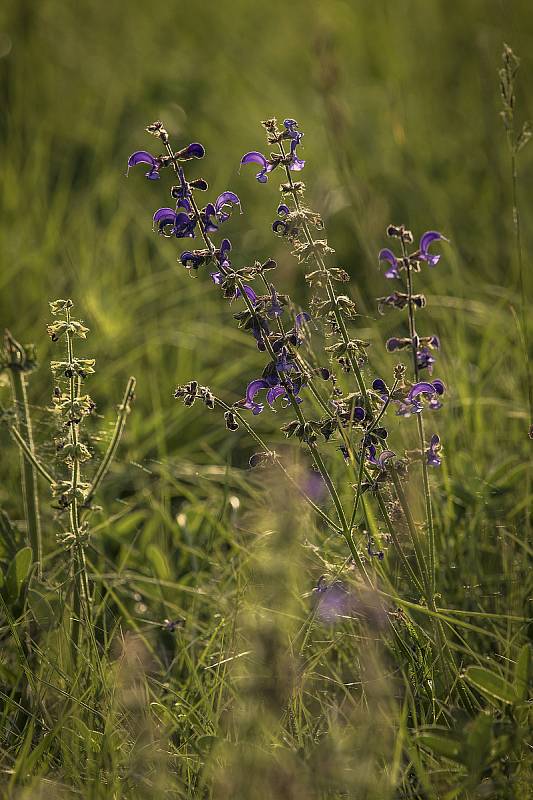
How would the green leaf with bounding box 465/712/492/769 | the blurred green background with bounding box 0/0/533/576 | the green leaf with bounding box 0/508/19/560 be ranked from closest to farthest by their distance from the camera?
the green leaf with bounding box 465/712/492/769, the green leaf with bounding box 0/508/19/560, the blurred green background with bounding box 0/0/533/576

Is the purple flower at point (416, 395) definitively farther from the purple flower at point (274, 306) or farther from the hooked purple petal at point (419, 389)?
the purple flower at point (274, 306)

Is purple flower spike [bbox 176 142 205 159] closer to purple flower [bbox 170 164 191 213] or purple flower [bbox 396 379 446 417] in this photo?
purple flower [bbox 170 164 191 213]

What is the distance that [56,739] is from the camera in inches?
74.7

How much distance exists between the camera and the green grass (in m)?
1.72

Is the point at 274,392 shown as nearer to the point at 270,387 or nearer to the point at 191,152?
the point at 270,387

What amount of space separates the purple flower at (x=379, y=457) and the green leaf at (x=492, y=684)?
1.38 feet

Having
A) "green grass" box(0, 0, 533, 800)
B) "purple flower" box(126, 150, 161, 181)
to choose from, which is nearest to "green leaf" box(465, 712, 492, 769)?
"green grass" box(0, 0, 533, 800)

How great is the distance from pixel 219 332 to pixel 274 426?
47cm

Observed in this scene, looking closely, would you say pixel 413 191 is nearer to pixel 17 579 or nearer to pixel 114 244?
pixel 114 244

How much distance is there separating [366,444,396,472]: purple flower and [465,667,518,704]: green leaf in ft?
1.38

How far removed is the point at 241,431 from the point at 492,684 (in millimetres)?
1624

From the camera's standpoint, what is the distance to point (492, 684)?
1.70 m

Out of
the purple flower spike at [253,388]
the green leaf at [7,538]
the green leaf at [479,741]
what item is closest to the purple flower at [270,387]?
the purple flower spike at [253,388]

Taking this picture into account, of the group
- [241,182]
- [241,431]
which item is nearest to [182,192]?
[241,431]
